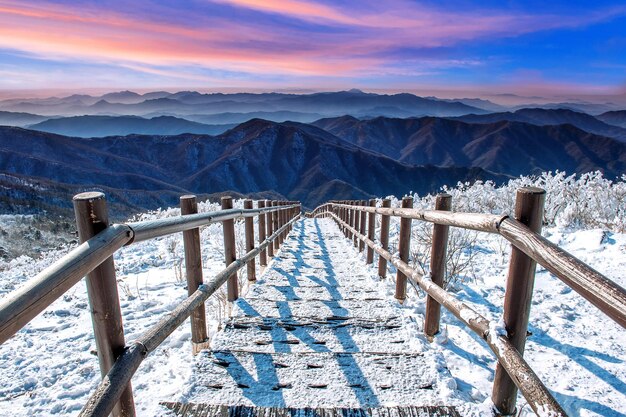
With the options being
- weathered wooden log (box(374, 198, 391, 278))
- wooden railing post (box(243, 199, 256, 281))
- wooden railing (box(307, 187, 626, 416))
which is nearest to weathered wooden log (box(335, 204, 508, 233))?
wooden railing (box(307, 187, 626, 416))

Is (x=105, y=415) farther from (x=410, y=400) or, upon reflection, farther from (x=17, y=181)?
(x=17, y=181)

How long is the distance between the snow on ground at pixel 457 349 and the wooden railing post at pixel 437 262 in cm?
12

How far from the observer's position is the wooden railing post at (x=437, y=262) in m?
2.87

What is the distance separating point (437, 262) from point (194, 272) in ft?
6.40

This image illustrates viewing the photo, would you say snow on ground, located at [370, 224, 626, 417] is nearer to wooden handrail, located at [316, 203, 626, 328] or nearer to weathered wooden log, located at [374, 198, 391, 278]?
weathered wooden log, located at [374, 198, 391, 278]

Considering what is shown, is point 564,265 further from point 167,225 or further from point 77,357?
point 77,357

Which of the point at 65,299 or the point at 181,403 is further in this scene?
the point at 65,299

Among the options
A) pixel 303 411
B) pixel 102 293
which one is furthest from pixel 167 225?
pixel 303 411

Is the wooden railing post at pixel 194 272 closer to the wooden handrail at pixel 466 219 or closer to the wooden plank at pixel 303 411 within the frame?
the wooden plank at pixel 303 411

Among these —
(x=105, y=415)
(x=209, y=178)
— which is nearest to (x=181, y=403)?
(x=105, y=415)

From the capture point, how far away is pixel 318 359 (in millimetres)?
2504

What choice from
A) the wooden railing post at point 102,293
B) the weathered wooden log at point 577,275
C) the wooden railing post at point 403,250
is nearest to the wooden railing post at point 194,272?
the wooden railing post at point 102,293

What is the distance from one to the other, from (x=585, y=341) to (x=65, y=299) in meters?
5.57

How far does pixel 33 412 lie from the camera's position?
7.62 ft
